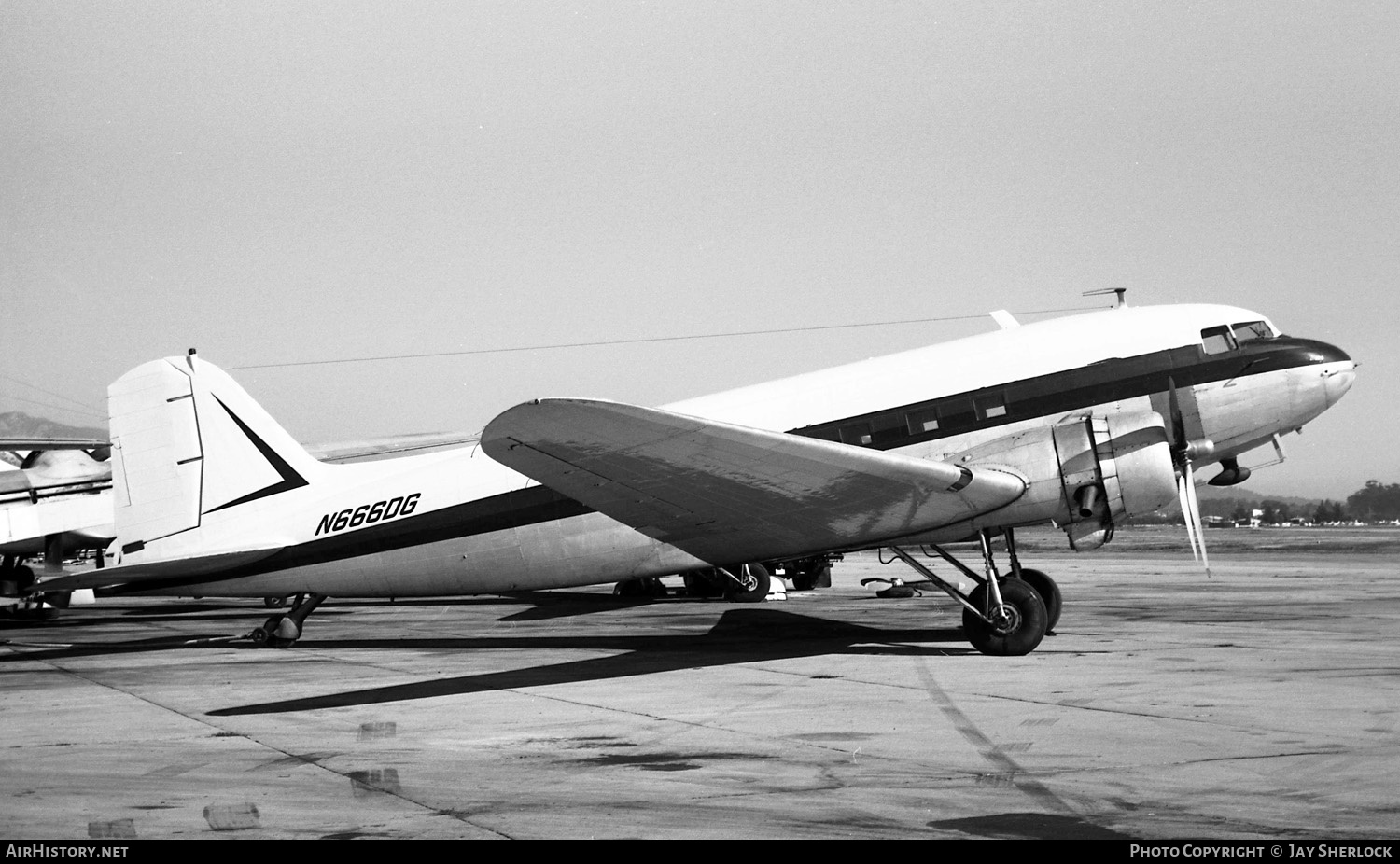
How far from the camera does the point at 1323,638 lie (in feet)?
52.5

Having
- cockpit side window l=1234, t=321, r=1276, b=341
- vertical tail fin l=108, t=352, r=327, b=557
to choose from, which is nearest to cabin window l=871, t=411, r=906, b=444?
cockpit side window l=1234, t=321, r=1276, b=341

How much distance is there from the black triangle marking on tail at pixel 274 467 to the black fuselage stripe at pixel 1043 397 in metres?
1.78

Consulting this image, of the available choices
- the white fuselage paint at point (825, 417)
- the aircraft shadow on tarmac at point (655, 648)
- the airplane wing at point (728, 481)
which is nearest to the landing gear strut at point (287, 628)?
the aircraft shadow on tarmac at point (655, 648)

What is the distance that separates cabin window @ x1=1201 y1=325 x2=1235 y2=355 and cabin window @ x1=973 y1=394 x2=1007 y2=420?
285 centimetres

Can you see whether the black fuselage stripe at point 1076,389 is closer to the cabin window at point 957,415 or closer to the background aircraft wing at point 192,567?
the cabin window at point 957,415

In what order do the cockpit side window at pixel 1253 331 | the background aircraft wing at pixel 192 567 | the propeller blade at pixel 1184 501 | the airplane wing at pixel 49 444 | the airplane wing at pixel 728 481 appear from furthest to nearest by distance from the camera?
the airplane wing at pixel 49 444 → the background aircraft wing at pixel 192 567 → the cockpit side window at pixel 1253 331 → the propeller blade at pixel 1184 501 → the airplane wing at pixel 728 481

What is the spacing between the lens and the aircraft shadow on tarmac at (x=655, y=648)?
12.7 metres

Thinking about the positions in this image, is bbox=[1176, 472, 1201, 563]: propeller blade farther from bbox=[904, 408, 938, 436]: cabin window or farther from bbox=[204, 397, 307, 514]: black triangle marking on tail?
bbox=[204, 397, 307, 514]: black triangle marking on tail

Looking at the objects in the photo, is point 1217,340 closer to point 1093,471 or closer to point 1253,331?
point 1253,331

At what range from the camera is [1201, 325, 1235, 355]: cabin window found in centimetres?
1569

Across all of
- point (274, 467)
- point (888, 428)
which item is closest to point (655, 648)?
point (888, 428)

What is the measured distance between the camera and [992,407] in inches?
611

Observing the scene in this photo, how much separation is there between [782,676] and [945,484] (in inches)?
115

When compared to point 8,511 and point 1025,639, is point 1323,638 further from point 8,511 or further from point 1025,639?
point 8,511
